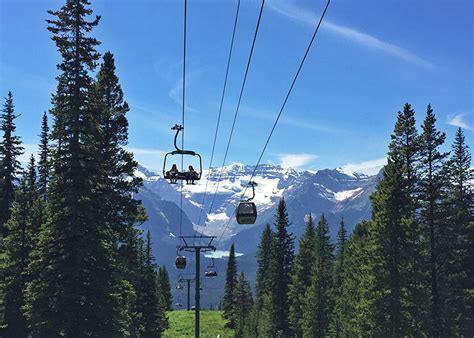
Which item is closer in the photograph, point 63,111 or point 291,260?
point 63,111

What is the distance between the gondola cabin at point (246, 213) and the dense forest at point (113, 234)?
24.6 ft

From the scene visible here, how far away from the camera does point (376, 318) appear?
36.0 m

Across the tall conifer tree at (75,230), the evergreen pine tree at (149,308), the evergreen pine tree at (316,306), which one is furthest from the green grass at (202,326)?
the tall conifer tree at (75,230)

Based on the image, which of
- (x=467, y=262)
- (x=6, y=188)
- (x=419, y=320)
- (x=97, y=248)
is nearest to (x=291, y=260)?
(x=467, y=262)

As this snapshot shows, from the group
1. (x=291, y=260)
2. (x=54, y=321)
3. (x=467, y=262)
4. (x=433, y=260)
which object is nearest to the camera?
(x=54, y=321)

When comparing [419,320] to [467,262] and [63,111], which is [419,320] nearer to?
[467,262]

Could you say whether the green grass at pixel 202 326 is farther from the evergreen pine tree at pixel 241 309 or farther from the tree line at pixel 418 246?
the tree line at pixel 418 246

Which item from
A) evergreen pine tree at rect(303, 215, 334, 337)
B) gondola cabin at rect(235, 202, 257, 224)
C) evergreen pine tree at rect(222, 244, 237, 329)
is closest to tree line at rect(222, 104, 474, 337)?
evergreen pine tree at rect(303, 215, 334, 337)

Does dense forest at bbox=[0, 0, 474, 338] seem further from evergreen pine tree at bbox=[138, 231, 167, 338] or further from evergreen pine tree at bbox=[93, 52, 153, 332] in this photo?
evergreen pine tree at bbox=[138, 231, 167, 338]

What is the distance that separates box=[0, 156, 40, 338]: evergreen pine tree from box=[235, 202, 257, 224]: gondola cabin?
17.9 metres

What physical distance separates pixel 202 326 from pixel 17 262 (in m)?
76.8

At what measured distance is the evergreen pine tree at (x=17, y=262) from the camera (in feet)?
127

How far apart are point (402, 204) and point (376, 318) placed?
836 centimetres

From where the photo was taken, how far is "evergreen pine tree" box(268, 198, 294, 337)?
62375 mm
